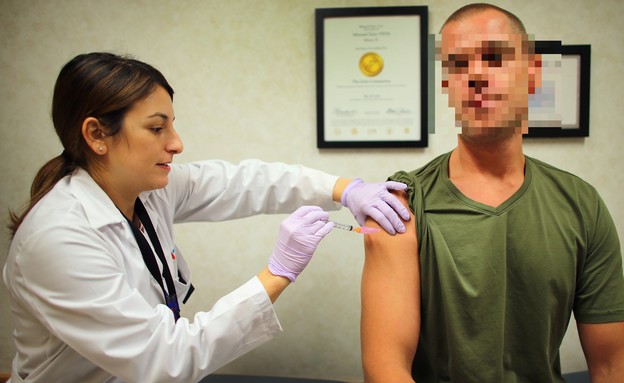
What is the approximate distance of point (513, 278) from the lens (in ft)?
3.72

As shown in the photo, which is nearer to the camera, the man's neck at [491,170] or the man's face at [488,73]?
the man's face at [488,73]

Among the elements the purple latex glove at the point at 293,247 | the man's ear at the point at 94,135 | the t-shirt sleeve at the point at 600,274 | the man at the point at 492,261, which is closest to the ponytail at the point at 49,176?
the man's ear at the point at 94,135

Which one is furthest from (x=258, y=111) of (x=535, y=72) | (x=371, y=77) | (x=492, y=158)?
(x=535, y=72)

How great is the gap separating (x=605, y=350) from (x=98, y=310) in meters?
1.23

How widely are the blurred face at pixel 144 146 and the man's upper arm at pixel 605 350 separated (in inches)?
47.3

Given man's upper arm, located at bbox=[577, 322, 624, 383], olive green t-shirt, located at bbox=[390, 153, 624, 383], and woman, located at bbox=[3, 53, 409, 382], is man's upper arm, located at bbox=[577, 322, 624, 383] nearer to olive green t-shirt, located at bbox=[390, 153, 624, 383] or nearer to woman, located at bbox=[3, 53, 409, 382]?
olive green t-shirt, located at bbox=[390, 153, 624, 383]

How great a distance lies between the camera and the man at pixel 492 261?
1060 mm

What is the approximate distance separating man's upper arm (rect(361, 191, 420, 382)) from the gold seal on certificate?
931 millimetres

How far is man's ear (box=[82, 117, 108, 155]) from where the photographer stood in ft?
3.92

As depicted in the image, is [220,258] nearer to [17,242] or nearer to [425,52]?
[17,242]

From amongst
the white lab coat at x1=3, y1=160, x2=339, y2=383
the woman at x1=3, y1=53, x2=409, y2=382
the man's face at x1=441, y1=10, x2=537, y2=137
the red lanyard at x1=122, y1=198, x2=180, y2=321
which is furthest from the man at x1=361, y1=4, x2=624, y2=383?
the red lanyard at x1=122, y1=198, x2=180, y2=321

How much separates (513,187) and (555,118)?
0.22 meters

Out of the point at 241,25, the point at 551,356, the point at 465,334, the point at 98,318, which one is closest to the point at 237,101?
the point at 241,25

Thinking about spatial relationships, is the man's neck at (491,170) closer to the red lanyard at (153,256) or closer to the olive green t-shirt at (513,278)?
the olive green t-shirt at (513,278)
